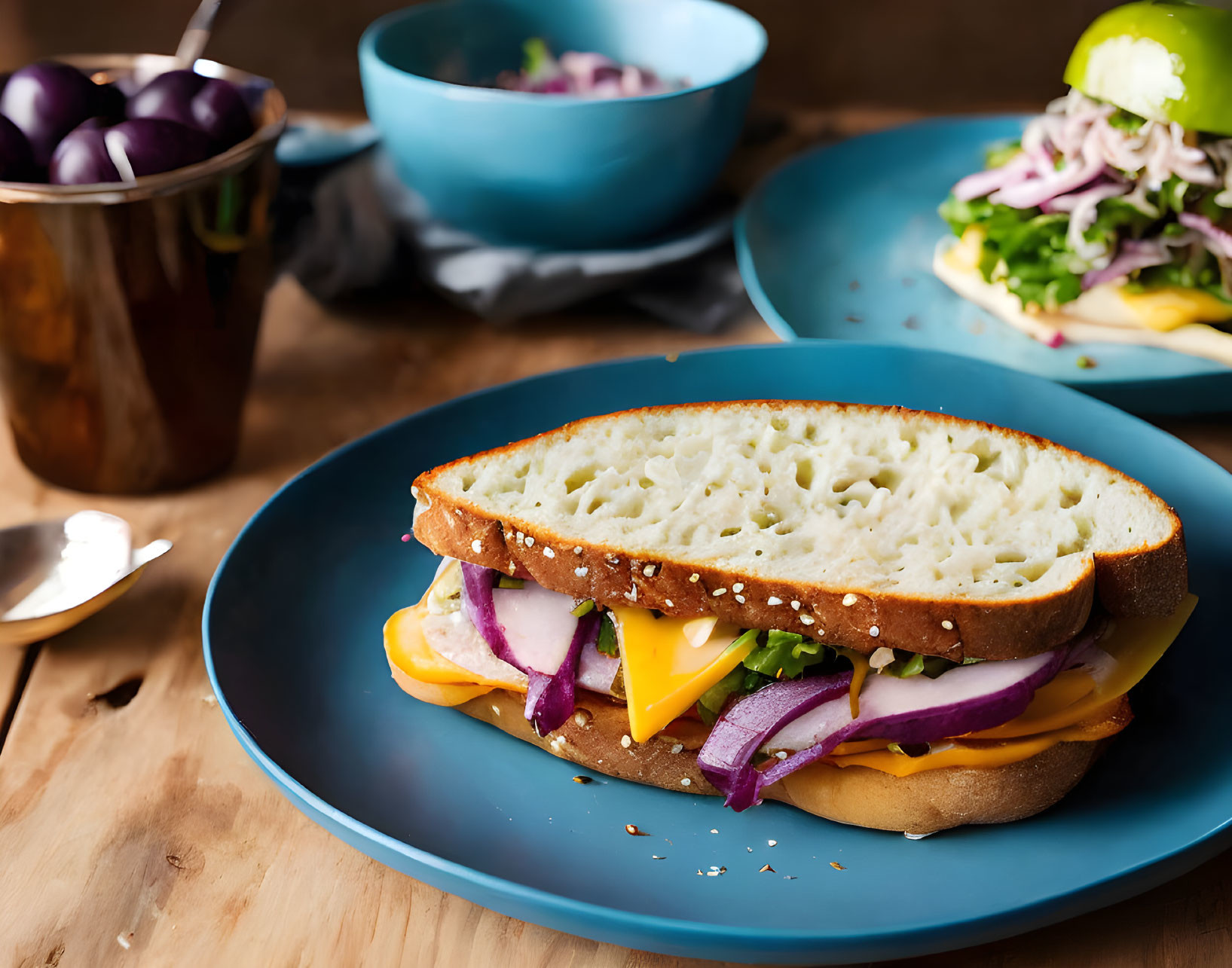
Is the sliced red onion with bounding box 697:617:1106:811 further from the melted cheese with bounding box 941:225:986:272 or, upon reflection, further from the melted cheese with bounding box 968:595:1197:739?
the melted cheese with bounding box 941:225:986:272

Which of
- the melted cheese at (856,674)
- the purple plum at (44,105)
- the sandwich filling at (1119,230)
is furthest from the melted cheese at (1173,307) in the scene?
the purple plum at (44,105)

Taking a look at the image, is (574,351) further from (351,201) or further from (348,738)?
(348,738)

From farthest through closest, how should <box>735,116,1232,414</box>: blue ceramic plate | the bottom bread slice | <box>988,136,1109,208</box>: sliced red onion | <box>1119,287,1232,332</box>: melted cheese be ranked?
<box>988,136,1109,208</box>: sliced red onion → <box>1119,287,1232,332</box>: melted cheese → <box>735,116,1232,414</box>: blue ceramic plate → the bottom bread slice

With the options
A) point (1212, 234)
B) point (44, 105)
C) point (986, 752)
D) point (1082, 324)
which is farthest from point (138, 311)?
point (1212, 234)

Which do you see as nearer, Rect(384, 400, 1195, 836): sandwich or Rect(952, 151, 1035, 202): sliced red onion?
Rect(384, 400, 1195, 836): sandwich

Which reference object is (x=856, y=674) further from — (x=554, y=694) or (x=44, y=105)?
(x=44, y=105)

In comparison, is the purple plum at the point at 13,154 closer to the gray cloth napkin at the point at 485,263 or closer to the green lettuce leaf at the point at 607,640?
the gray cloth napkin at the point at 485,263

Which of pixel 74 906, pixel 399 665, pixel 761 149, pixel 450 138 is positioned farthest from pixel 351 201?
pixel 74 906

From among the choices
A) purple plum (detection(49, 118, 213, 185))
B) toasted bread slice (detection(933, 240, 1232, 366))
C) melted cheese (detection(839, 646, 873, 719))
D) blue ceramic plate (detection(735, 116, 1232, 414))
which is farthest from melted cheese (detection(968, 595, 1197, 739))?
purple plum (detection(49, 118, 213, 185))
